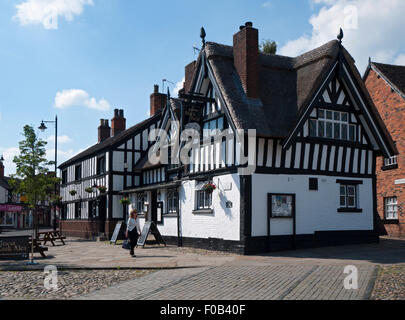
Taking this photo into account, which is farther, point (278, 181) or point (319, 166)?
point (319, 166)

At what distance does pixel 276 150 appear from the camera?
17.0 metres

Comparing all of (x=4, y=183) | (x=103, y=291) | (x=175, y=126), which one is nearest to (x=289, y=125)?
(x=175, y=126)

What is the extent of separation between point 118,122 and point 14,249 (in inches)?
844

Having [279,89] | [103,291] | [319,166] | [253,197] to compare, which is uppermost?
[279,89]

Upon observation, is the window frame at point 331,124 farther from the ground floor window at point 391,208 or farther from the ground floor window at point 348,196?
the ground floor window at point 391,208

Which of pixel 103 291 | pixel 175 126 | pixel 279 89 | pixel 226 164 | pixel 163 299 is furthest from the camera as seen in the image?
pixel 175 126

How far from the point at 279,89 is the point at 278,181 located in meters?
4.23

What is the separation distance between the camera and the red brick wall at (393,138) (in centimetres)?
2323

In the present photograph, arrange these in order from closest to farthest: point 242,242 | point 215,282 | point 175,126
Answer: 1. point 215,282
2. point 242,242
3. point 175,126

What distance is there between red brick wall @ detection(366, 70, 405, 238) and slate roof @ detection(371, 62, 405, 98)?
346mm

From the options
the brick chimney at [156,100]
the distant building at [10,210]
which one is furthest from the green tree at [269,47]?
the distant building at [10,210]

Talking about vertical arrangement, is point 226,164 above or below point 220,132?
below

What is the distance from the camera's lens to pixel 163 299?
319 inches

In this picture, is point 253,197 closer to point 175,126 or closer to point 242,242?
point 242,242
